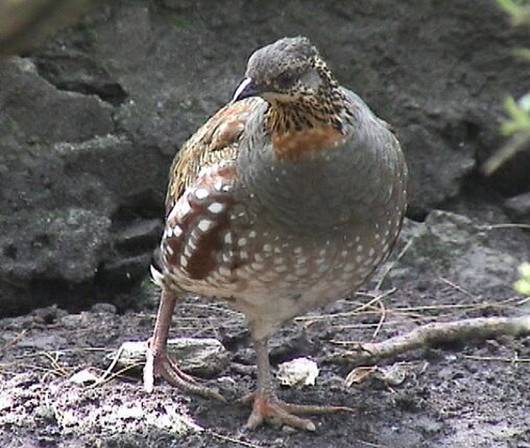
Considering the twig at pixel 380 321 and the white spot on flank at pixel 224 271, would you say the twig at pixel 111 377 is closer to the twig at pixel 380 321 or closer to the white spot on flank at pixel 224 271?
the white spot on flank at pixel 224 271

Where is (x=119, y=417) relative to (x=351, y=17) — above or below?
below

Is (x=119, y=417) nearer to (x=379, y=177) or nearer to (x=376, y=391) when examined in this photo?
(x=376, y=391)

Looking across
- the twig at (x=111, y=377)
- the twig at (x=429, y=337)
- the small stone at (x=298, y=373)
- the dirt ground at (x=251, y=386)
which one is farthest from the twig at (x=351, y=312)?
the twig at (x=111, y=377)

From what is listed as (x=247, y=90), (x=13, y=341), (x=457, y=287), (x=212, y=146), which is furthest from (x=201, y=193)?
(x=457, y=287)

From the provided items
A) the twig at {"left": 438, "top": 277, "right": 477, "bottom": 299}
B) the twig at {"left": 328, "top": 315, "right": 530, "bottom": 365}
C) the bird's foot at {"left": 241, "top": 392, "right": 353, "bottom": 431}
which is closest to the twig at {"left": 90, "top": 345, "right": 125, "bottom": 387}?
the bird's foot at {"left": 241, "top": 392, "right": 353, "bottom": 431}

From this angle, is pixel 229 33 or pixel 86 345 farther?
pixel 229 33

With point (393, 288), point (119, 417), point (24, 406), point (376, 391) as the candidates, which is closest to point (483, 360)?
point (376, 391)

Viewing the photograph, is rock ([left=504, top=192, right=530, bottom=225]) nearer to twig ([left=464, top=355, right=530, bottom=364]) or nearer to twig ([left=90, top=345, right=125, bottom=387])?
twig ([left=464, top=355, right=530, bottom=364])
